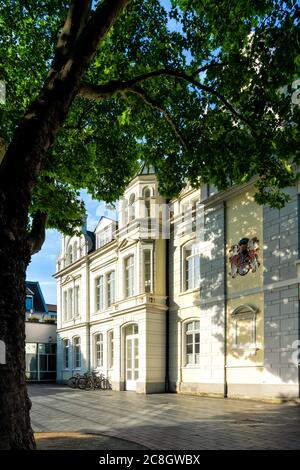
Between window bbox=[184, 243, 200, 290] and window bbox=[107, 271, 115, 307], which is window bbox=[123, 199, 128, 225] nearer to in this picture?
window bbox=[107, 271, 115, 307]

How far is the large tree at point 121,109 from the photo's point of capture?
6.06m

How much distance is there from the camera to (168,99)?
11055 millimetres

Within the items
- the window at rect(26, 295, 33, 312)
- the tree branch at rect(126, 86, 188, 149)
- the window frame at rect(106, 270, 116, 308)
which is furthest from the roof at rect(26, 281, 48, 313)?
the tree branch at rect(126, 86, 188, 149)

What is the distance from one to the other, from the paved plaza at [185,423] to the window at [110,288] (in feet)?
39.6

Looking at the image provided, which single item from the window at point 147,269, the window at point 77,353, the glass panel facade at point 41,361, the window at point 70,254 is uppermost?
the window at point 70,254

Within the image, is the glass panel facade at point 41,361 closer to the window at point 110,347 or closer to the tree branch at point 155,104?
the window at point 110,347

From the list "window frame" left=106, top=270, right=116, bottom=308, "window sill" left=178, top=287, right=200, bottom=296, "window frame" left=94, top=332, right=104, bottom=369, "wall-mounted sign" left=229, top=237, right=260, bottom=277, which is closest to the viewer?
"wall-mounted sign" left=229, top=237, right=260, bottom=277

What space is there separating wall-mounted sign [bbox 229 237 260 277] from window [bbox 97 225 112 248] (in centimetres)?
1205

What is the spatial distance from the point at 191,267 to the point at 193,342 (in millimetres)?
3325

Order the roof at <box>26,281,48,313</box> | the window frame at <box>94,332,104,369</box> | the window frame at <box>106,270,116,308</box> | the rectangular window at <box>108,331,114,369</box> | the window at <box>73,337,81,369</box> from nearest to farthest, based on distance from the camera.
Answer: the rectangular window at <box>108,331,114,369</box>, the window frame at <box>106,270,116,308</box>, the window frame at <box>94,332,104,369</box>, the window at <box>73,337,81,369</box>, the roof at <box>26,281,48,313</box>

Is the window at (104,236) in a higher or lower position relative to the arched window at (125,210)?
lower

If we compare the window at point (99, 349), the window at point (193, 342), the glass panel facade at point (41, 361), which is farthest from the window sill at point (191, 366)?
the glass panel facade at point (41, 361)

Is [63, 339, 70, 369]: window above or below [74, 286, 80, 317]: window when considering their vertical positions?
below

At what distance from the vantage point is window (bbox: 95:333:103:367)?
29.3 m
